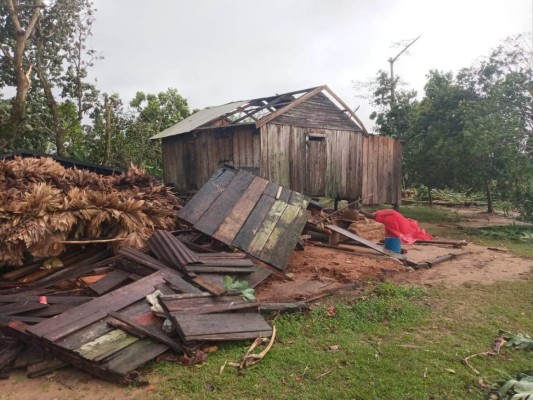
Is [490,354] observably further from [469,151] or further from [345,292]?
[469,151]

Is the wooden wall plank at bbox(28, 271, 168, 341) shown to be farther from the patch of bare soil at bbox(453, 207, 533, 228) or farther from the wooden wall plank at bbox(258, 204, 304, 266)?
the patch of bare soil at bbox(453, 207, 533, 228)

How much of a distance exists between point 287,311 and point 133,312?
2.06 metres

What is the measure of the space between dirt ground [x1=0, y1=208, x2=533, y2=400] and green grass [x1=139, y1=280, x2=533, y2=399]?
0.54m

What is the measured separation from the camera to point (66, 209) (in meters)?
5.70

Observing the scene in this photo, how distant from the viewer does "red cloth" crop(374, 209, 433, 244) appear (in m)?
10.8

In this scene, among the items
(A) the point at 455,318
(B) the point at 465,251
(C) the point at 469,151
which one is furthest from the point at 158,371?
(C) the point at 469,151

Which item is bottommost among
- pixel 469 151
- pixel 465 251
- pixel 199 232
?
pixel 465 251

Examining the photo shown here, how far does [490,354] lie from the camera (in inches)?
166

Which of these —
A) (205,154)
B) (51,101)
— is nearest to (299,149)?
(205,154)

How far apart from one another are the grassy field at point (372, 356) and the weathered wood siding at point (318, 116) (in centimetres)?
805

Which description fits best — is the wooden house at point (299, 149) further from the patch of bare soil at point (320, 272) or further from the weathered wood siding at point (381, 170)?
the patch of bare soil at point (320, 272)

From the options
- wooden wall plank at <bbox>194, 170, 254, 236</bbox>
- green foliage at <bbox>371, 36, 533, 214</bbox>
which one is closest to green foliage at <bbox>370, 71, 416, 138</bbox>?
green foliage at <bbox>371, 36, 533, 214</bbox>

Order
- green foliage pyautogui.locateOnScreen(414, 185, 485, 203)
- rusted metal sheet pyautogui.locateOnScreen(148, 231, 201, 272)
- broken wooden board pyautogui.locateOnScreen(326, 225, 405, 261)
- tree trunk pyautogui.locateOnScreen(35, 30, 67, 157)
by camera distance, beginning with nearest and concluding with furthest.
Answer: rusted metal sheet pyautogui.locateOnScreen(148, 231, 201, 272) → broken wooden board pyautogui.locateOnScreen(326, 225, 405, 261) → tree trunk pyautogui.locateOnScreen(35, 30, 67, 157) → green foliage pyautogui.locateOnScreen(414, 185, 485, 203)

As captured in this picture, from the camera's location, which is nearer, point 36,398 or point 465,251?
point 36,398
